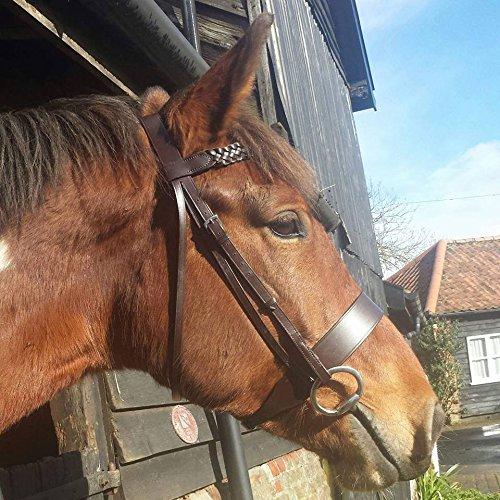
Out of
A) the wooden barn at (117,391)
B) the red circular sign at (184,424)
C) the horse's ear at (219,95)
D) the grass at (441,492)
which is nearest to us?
the horse's ear at (219,95)

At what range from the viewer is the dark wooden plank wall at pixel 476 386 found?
2047 centimetres

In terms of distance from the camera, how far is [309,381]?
1.72m

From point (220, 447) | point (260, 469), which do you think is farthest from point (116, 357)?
point (260, 469)

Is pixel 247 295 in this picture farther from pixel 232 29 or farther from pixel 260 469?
pixel 232 29

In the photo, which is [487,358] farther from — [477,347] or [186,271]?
[186,271]

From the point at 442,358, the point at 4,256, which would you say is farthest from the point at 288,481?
the point at 442,358

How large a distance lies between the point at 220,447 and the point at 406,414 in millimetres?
2259

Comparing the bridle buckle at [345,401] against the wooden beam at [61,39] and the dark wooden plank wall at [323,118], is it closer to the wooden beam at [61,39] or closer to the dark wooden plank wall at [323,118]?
the wooden beam at [61,39]

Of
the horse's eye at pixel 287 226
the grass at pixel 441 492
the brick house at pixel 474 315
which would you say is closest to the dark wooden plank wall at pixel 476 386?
the brick house at pixel 474 315

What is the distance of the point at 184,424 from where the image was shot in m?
3.34

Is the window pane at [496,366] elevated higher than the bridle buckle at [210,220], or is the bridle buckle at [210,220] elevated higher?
the bridle buckle at [210,220]

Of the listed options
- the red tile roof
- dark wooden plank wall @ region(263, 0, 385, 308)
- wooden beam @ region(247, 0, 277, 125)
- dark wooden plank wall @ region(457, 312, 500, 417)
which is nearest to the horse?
wooden beam @ region(247, 0, 277, 125)

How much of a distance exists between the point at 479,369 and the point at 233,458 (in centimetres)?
1958

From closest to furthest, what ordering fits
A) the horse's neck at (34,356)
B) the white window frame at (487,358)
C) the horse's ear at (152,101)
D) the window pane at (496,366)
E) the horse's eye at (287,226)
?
the horse's neck at (34,356) → the horse's eye at (287,226) → the horse's ear at (152,101) → the white window frame at (487,358) → the window pane at (496,366)
